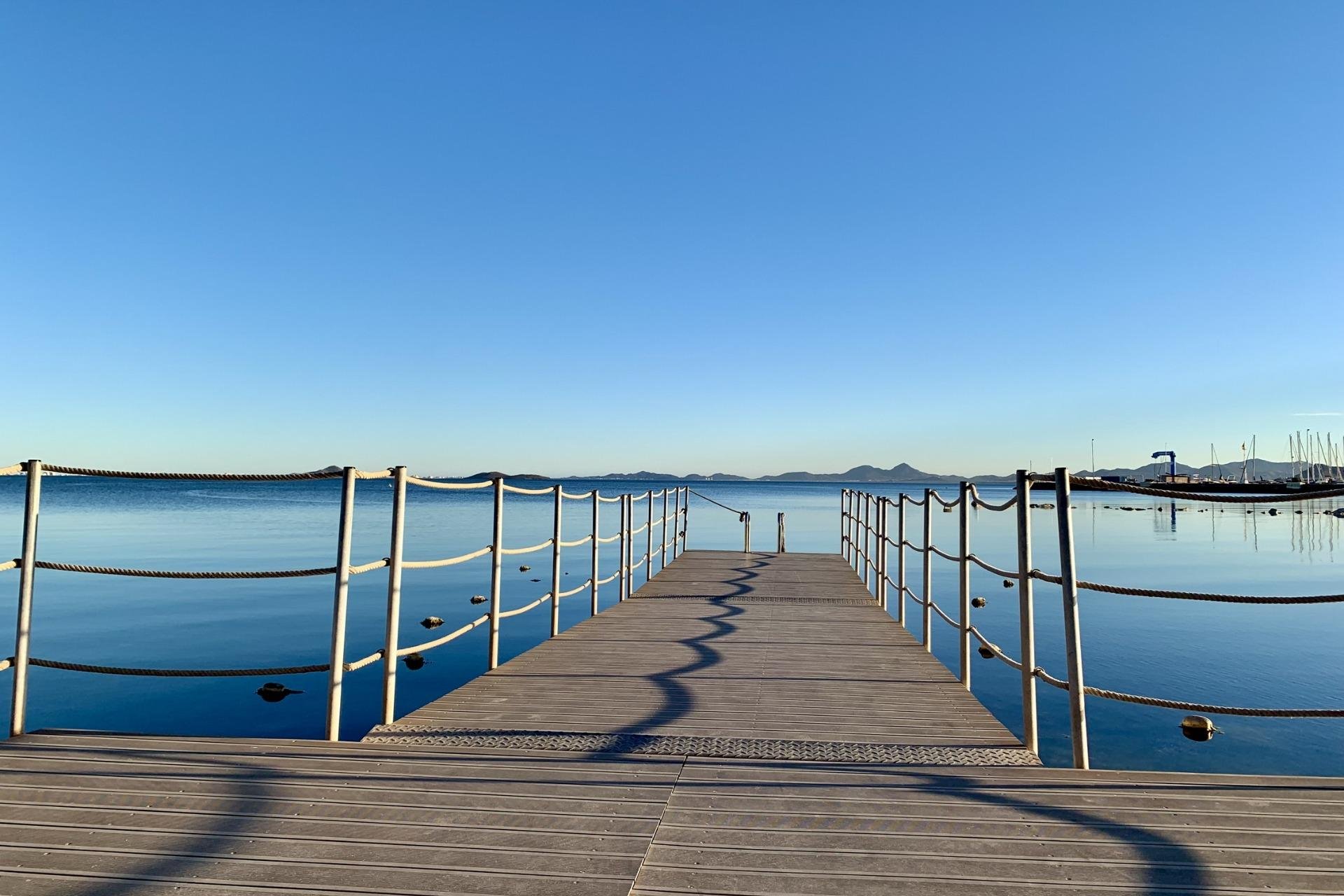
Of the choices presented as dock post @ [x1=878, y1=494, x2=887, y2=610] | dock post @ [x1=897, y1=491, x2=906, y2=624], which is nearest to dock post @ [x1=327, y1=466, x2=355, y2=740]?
dock post @ [x1=897, y1=491, x2=906, y2=624]

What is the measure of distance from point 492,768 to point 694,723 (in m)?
0.99

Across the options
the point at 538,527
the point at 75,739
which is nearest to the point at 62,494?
the point at 538,527

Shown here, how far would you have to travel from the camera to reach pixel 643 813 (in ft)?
7.43

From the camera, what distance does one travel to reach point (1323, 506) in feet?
151

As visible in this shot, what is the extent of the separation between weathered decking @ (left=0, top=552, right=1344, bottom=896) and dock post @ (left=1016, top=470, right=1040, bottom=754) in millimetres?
111

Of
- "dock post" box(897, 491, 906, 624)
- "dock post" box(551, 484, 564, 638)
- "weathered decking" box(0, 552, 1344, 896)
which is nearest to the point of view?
"weathered decking" box(0, 552, 1344, 896)

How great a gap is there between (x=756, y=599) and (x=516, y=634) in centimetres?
359

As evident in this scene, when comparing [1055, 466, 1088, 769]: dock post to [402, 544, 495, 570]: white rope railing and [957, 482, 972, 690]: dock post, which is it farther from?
[402, 544, 495, 570]: white rope railing

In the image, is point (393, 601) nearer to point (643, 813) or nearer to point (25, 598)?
point (25, 598)

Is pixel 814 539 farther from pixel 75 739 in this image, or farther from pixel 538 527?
pixel 75 739

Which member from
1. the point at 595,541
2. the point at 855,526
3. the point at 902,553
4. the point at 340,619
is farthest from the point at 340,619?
the point at 855,526

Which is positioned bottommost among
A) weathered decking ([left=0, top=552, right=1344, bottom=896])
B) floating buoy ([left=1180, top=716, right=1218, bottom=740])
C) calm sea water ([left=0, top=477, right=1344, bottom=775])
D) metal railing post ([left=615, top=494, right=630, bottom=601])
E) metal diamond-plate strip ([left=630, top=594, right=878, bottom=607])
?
calm sea water ([left=0, top=477, right=1344, bottom=775])

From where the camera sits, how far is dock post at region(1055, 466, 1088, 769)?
9.66 feet

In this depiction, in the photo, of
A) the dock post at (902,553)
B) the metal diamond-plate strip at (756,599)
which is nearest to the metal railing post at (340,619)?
the metal diamond-plate strip at (756,599)
